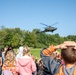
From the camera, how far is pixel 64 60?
3314 mm

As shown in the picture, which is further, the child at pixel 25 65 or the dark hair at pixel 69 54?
the child at pixel 25 65

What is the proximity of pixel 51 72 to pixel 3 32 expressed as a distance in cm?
12552

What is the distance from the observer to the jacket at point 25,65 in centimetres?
917

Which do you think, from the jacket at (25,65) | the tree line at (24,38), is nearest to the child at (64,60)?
the jacket at (25,65)

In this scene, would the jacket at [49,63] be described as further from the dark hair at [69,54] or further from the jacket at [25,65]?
the jacket at [25,65]

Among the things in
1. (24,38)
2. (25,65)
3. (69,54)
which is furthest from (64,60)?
(24,38)

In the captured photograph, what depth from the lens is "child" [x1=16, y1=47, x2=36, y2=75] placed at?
9.17 meters

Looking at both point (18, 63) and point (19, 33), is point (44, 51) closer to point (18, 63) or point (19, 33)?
point (18, 63)

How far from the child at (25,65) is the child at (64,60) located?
5745mm

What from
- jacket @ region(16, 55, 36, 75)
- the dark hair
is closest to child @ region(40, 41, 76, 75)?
the dark hair

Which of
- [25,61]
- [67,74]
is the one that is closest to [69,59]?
[67,74]

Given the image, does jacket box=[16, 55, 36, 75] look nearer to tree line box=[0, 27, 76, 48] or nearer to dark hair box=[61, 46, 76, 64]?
dark hair box=[61, 46, 76, 64]

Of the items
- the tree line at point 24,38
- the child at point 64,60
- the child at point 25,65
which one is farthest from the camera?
the tree line at point 24,38

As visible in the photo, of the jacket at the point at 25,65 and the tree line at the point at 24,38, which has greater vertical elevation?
the tree line at the point at 24,38
